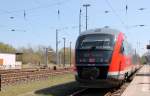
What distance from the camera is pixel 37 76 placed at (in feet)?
111

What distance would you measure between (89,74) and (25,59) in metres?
127

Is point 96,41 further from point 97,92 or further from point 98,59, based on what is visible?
point 97,92

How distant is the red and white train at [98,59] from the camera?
19984 mm

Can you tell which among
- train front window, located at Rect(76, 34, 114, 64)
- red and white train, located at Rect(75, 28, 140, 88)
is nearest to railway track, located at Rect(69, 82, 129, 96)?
red and white train, located at Rect(75, 28, 140, 88)

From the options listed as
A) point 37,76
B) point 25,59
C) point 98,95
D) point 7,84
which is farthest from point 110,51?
point 25,59

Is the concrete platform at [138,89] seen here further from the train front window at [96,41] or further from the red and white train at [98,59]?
the train front window at [96,41]

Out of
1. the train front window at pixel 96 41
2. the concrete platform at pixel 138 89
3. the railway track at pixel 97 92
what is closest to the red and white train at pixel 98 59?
the train front window at pixel 96 41

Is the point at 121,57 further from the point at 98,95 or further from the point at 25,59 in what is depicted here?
the point at 25,59

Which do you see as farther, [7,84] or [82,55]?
[7,84]

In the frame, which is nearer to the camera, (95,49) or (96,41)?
(95,49)

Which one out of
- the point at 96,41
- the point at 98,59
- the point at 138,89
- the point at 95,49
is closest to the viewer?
the point at 98,59

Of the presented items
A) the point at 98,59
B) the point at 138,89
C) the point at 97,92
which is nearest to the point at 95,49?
the point at 98,59

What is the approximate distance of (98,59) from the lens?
66.2ft

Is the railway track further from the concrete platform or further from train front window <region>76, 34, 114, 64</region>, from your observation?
train front window <region>76, 34, 114, 64</region>
